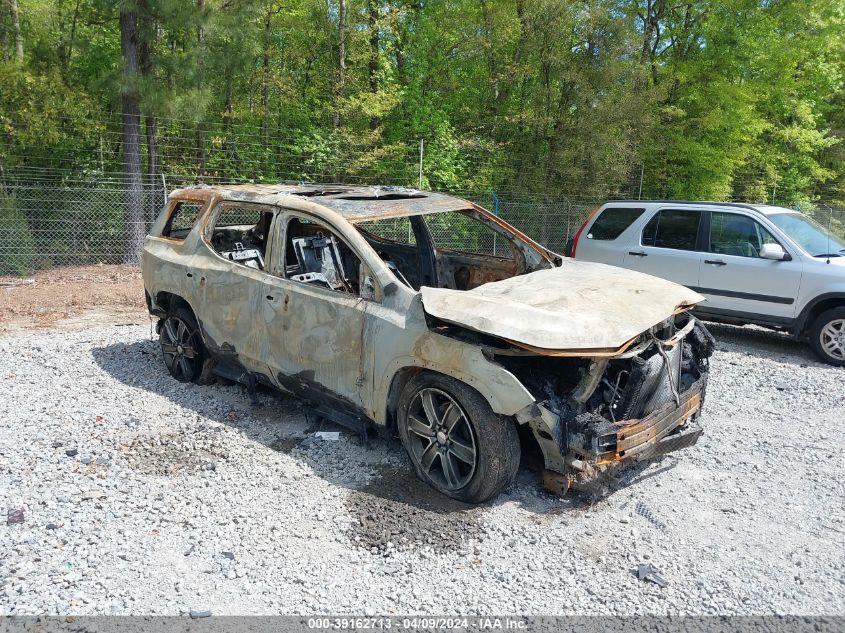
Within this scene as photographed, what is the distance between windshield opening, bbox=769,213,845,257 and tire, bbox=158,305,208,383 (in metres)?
6.89

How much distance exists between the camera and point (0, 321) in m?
8.74

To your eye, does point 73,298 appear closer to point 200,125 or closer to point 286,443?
point 200,125

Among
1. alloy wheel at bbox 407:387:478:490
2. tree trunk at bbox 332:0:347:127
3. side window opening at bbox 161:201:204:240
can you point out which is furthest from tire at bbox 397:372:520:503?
tree trunk at bbox 332:0:347:127

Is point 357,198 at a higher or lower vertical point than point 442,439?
higher

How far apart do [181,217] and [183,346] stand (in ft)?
5.65

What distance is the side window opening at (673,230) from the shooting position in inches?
335

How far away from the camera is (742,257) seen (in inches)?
315

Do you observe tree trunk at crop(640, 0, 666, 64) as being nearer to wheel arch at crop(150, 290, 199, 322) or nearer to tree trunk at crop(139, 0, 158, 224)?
tree trunk at crop(139, 0, 158, 224)

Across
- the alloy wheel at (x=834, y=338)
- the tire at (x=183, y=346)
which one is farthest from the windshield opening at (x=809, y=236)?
the tire at (x=183, y=346)

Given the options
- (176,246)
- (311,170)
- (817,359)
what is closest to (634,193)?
(311,170)

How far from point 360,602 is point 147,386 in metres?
3.82

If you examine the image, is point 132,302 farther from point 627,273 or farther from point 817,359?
point 817,359

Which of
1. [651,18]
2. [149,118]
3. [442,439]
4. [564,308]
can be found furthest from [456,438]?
[651,18]

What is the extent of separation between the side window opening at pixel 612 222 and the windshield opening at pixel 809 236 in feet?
5.81
